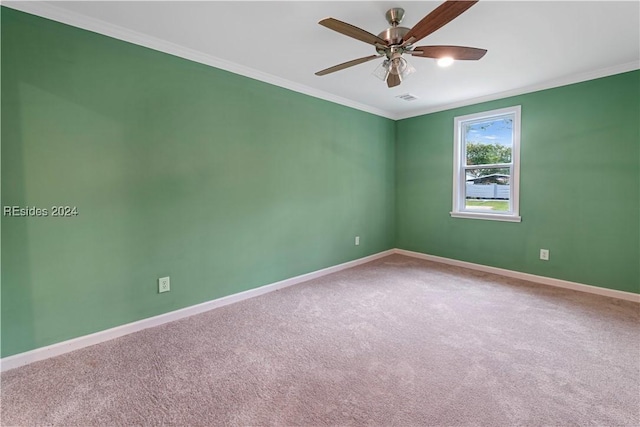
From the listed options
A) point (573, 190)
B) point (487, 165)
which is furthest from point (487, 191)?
point (573, 190)

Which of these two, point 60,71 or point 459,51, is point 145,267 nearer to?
point 60,71

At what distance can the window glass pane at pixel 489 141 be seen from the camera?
3.90 m

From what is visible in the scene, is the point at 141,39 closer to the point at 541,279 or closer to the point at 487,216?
the point at 487,216

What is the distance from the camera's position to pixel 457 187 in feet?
14.2

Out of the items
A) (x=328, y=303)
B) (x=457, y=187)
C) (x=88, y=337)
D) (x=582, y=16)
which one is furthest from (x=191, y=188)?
(x=457, y=187)

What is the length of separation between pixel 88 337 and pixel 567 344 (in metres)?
3.62

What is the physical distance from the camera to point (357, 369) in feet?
6.35

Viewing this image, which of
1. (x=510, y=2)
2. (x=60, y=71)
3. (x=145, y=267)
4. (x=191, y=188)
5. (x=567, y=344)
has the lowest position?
(x=567, y=344)

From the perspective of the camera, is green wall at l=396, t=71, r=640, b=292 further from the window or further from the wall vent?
the wall vent

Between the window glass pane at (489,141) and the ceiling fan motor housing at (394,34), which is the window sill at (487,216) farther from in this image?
the ceiling fan motor housing at (394,34)

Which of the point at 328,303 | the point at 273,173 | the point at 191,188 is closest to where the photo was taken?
the point at 191,188

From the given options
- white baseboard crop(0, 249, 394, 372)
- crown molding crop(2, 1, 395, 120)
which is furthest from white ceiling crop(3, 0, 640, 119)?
white baseboard crop(0, 249, 394, 372)

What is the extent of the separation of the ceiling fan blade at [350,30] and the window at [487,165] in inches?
108

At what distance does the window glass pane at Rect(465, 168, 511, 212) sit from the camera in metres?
3.94
